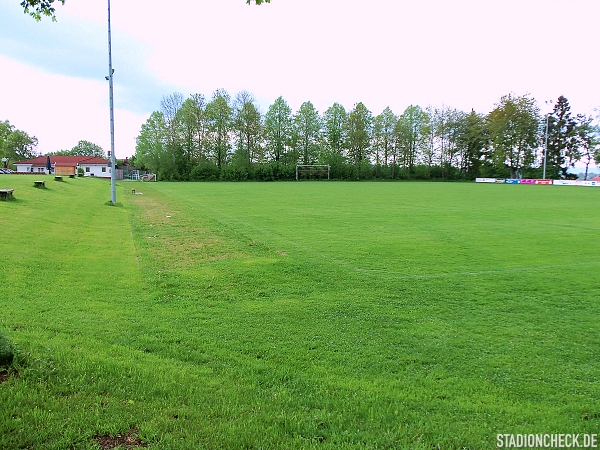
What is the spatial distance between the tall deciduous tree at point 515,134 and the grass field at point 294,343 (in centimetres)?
7621

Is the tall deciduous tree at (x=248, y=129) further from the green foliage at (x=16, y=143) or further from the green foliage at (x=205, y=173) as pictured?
the green foliage at (x=16, y=143)

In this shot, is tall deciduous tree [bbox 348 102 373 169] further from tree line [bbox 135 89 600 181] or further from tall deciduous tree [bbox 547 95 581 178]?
tall deciduous tree [bbox 547 95 581 178]

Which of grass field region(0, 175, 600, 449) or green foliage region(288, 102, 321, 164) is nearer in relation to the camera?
grass field region(0, 175, 600, 449)

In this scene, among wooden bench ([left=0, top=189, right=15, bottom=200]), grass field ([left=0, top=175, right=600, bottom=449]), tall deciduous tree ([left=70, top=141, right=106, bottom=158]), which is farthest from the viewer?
tall deciduous tree ([left=70, top=141, right=106, bottom=158])

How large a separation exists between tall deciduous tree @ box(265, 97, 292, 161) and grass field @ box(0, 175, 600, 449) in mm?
72541

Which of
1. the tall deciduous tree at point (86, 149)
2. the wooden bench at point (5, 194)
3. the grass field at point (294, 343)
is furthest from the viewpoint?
the tall deciduous tree at point (86, 149)

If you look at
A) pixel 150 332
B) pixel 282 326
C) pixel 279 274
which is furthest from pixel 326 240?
pixel 150 332

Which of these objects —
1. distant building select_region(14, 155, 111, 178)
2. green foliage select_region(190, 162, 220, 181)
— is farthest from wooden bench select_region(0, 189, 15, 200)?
distant building select_region(14, 155, 111, 178)

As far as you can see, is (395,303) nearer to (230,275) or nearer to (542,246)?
(230,275)

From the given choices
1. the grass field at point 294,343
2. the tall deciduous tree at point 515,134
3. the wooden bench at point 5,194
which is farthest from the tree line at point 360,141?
the grass field at point 294,343

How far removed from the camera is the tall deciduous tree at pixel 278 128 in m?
81.6

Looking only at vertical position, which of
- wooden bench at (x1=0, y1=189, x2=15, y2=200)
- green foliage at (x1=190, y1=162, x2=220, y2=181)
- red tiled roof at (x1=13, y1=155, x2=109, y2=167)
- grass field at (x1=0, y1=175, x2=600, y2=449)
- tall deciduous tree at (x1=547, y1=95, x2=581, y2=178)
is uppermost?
tall deciduous tree at (x1=547, y1=95, x2=581, y2=178)

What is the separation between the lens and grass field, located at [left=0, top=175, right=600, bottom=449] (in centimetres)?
306

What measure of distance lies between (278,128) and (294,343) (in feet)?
263
